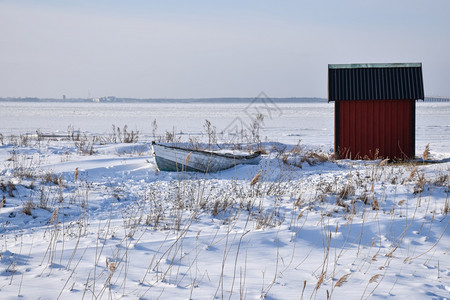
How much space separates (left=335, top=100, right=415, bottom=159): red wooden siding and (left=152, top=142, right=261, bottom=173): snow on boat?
476 centimetres

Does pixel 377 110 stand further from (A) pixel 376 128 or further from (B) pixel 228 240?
(B) pixel 228 240

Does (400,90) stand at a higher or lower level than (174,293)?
higher

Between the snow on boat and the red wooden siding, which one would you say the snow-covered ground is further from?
the red wooden siding

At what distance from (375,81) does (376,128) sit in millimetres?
1635

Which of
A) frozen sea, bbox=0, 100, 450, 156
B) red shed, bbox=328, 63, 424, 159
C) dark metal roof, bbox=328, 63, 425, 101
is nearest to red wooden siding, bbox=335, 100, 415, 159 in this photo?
red shed, bbox=328, 63, 424, 159

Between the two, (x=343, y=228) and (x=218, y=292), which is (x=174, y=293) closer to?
(x=218, y=292)

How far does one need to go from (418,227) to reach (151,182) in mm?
6332

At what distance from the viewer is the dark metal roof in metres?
15.5

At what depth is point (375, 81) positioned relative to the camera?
1578cm

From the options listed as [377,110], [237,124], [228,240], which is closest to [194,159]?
[228,240]

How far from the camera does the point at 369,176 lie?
396 inches

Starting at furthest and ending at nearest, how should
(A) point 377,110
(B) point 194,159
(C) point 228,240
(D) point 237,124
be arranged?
(D) point 237,124
(A) point 377,110
(B) point 194,159
(C) point 228,240

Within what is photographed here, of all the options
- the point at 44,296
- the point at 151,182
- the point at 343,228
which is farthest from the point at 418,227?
the point at 151,182

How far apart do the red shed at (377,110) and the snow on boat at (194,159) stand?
484 centimetres
